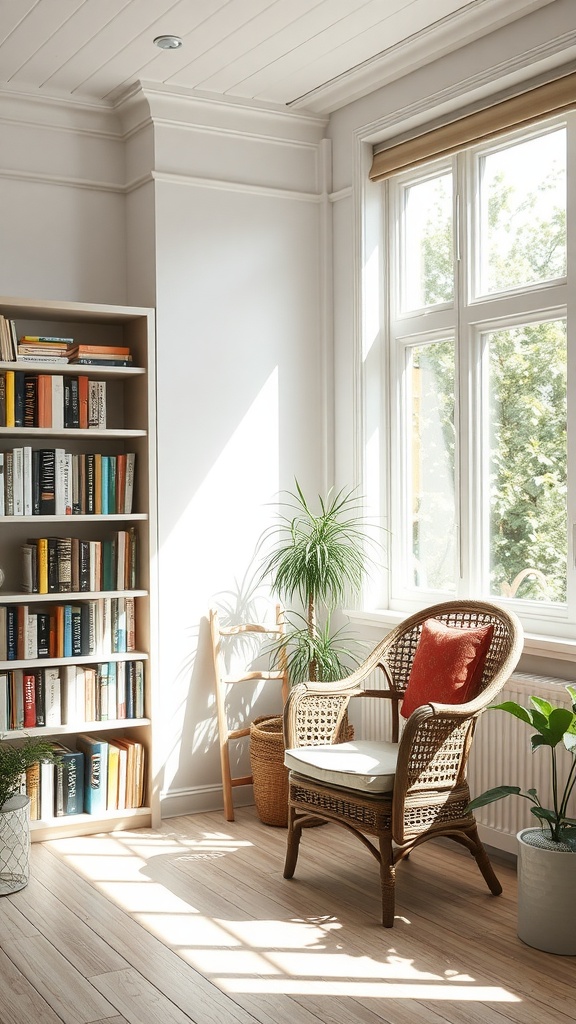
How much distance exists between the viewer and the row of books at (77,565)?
4139mm

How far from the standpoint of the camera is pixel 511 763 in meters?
3.65

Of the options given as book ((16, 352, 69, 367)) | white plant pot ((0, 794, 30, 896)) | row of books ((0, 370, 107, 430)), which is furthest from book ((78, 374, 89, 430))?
white plant pot ((0, 794, 30, 896))

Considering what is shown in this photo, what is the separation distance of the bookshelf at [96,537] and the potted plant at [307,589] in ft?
1.59

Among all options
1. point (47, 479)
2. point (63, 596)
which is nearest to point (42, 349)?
point (47, 479)

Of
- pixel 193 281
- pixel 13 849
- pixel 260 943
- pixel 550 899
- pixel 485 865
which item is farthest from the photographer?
pixel 193 281

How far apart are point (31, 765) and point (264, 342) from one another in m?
2.07

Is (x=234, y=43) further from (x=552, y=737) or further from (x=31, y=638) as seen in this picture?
(x=552, y=737)

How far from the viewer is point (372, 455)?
182 inches

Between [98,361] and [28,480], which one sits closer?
[28,480]

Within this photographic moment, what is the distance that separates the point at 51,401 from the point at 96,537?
68 centimetres

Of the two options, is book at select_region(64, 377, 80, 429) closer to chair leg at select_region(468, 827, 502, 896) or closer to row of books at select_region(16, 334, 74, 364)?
row of books at select_region(16, 334, 74, 364)

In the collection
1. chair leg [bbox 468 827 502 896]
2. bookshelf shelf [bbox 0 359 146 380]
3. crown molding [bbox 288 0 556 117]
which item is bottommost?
chair leg [bbox 468 827 502 896]

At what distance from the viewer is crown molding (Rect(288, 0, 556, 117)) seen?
12.1ft

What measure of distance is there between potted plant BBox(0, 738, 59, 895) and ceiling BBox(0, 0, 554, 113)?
261 centimetres
